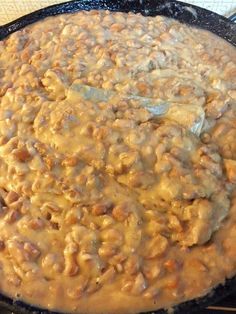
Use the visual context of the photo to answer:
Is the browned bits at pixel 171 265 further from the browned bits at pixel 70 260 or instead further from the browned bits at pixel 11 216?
the browned bits at pixel 11 216

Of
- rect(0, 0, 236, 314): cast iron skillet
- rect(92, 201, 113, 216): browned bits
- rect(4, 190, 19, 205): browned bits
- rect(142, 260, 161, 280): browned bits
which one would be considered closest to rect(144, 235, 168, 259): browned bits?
rect(142, 260, 161, 280): browned bits

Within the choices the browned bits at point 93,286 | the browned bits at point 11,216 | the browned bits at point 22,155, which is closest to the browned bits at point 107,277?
the browned bits at point 93,286

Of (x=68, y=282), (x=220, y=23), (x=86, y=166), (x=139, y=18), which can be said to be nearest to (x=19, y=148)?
(x=86, y=166)

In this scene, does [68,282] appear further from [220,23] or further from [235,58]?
[220,23]

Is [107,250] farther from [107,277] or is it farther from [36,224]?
[36,224]

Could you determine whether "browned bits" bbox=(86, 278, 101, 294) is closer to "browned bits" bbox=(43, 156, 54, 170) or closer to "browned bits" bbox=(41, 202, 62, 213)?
"browned bits" bbox=(41, 202, 62, 213)
